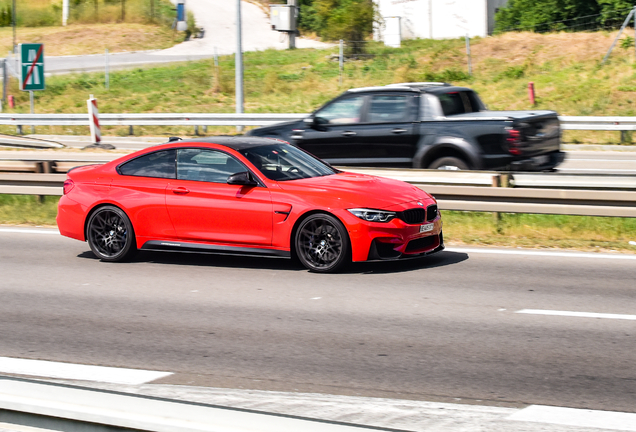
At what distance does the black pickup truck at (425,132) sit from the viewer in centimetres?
1257

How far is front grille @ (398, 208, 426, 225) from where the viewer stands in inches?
350

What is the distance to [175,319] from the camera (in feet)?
24.2

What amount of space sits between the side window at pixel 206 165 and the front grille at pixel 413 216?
1.79m

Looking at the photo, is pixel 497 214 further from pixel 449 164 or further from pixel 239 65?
pixel 239 65

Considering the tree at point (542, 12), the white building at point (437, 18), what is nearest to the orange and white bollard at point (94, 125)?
the white building at point (437, 18)

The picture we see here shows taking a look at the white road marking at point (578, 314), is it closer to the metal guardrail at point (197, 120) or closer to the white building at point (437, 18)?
the metal guardrail at point (197, 120)

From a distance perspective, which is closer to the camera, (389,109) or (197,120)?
(389,109)

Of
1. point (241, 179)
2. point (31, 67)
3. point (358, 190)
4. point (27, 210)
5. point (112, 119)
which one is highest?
point (31, 67)

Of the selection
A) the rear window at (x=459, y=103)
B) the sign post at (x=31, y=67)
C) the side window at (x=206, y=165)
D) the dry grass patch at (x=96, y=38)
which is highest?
the dry grass patch at (x=96, y=38)

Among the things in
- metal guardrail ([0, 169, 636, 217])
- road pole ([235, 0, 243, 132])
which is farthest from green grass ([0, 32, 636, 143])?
metal guardrail ([0, 169, 636, 217])

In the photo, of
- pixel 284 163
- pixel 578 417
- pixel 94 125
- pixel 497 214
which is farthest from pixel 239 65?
pixel 578 417

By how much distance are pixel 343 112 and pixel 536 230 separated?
3.87 meters

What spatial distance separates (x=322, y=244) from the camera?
29.5 feet

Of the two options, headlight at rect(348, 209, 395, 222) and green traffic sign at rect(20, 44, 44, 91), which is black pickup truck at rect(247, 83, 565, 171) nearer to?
headlight at rect(348, 209, 395, 222)
